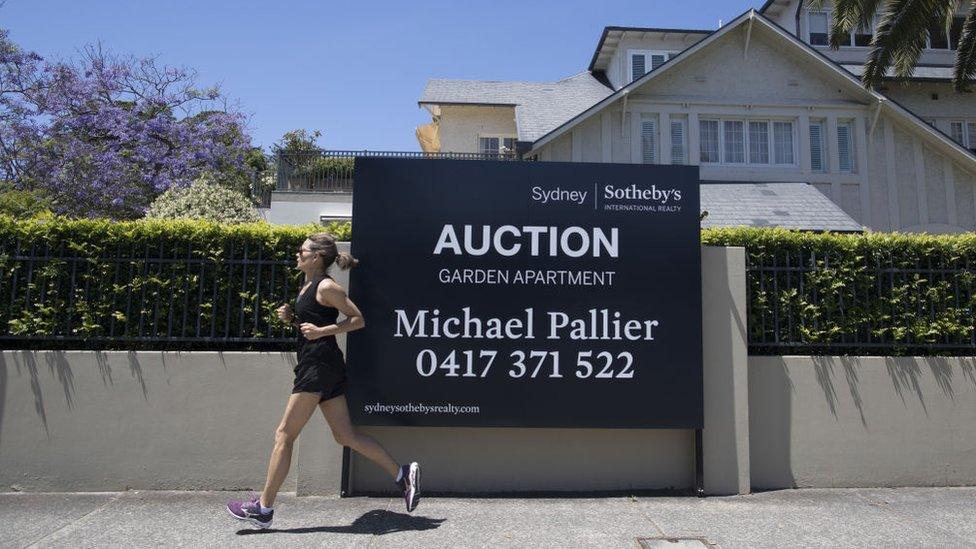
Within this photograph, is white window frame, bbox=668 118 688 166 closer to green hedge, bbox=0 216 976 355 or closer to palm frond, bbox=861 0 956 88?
palm frond, bbox=861 0 956 88

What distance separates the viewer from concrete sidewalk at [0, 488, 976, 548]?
403cm

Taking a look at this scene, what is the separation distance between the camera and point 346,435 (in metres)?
4.24

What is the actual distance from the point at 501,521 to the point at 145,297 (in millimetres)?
3399

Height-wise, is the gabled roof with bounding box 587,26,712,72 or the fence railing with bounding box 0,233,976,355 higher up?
the gabled roof with bounding box 587,26,712,72

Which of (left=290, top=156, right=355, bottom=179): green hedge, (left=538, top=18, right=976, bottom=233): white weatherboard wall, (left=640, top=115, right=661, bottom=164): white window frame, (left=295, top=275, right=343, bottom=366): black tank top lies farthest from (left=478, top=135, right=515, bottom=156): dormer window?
(left=295, top=275, right=343, bottom=366): black tank top

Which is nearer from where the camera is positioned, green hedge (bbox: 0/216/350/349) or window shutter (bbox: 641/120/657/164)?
green hedge (bbox: 0/216/350/349)

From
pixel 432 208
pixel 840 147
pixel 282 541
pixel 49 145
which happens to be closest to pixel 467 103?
pixel 840 147

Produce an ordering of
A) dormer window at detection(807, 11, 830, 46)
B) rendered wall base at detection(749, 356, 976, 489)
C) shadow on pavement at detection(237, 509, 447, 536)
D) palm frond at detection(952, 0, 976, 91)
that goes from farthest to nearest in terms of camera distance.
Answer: dormer window at detection(807, 11, 830, 46) < palm frond at detection(952, 0, 976, 91) < rendered wall base at detection(749, 356, 976, 489) < shadow on pavement at detection(237, 509, 447, 536)

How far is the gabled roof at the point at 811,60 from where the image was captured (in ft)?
46.3

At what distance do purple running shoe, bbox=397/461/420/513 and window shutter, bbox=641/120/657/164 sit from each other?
1193 centimetres

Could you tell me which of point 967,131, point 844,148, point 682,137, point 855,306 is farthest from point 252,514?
point 967,131

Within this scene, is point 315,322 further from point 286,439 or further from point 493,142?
point 493,142

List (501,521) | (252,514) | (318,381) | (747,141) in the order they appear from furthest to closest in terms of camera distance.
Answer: (747,141) → (501,521) → (318,381) → (252,514)

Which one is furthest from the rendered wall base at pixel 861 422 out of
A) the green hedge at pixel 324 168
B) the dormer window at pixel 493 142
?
the dormer window at pixel 493 142
